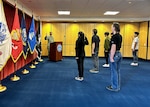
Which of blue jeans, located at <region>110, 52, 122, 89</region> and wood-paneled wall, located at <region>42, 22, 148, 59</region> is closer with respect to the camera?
blue jeans, located at <region>110, 52, 122, 89</region>

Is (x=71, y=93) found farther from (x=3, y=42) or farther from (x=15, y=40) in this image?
(x=15, y=40)

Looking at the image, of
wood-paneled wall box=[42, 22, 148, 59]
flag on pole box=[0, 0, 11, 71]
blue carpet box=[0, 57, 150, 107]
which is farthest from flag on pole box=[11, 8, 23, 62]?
wood-paneled wall box=[42, 22, 148, 59]

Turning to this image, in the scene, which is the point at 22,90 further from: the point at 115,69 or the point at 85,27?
the point at 85,27

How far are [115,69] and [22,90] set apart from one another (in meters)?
2.52

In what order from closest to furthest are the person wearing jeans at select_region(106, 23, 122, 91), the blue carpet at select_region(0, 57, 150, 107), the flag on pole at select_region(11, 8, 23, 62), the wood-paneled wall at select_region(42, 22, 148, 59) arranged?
the blue carpet at select_region(0, 57, 150, 107) → the person wearing jeans at select_region(106, 23, 122, 91) → the flag on pole at select_region(11, 8, 23, 62) → the wood-paneled wall at select_region(42, 22, 148, 59)

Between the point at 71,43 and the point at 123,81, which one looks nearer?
the point at 123,81

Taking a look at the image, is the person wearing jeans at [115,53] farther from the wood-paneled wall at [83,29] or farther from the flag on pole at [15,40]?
the wood-paneled wall at [83,29]

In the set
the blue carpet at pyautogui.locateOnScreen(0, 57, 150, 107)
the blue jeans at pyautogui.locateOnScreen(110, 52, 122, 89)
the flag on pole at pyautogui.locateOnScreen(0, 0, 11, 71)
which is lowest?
the blue carpet at pyautogui.locateOnScreen(0, 57, 150, 107)

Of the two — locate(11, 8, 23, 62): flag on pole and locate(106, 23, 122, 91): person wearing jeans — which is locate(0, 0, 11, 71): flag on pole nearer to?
locate(11, 8, 23, 62): flag on pole

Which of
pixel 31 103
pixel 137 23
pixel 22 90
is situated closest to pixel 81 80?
pixel 22 90

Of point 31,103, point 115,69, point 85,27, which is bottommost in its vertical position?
point 31,103

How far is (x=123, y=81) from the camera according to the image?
577 centimetres

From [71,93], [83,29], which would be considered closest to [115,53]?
[71,93]

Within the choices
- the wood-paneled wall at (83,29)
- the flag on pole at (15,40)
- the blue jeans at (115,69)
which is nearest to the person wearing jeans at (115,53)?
the blue jeans at (115,69)
